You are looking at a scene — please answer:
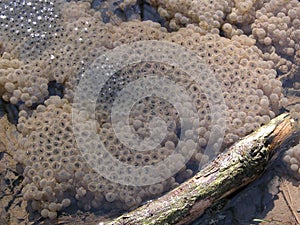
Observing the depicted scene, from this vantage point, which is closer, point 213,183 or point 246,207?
point 213,183

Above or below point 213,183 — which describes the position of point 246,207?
below

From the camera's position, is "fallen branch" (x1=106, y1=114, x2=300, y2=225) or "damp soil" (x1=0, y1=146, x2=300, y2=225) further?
"damp soil" (x1=0, y1=146, x2=300, y2=225)

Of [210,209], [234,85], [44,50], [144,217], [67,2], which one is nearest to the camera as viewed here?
[144,217]

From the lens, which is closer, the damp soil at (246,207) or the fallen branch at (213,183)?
the fallen branch at (213,183)

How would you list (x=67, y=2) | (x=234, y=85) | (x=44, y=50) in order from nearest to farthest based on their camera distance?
(x=234, y=85), (x=44, y=50), (x=67, y=2)

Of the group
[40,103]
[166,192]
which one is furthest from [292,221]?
[40,103]

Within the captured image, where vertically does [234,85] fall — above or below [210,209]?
above

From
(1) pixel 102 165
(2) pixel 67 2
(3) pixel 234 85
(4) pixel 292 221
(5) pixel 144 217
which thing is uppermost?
(2) pixel 67 2

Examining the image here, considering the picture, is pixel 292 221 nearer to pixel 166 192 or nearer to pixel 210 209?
pixel 210 209
